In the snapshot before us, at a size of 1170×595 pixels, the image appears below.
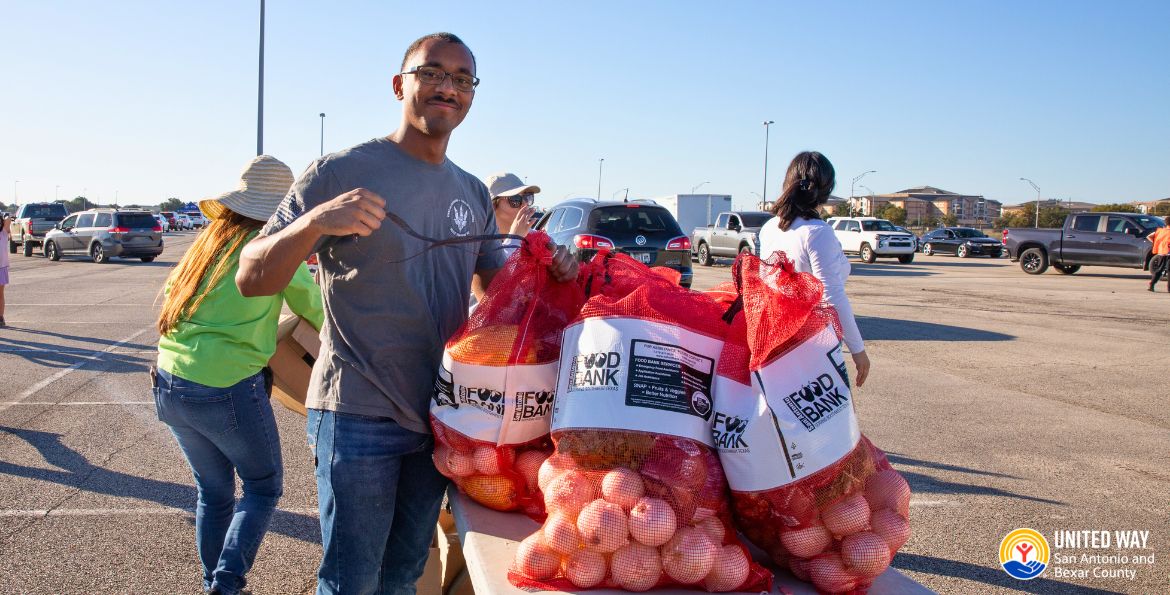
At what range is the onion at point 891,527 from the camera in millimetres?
1897

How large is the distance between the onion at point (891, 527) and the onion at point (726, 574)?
0.32 metres

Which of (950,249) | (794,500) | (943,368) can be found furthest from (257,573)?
(950,249)

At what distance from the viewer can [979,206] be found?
159 meters

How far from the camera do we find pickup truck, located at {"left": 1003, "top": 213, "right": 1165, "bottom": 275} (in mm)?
23484

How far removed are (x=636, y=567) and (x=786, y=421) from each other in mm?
463

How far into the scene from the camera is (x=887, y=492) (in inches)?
77.4

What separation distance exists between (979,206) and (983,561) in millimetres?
172673

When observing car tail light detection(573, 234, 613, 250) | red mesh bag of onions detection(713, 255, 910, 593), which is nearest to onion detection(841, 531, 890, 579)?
red mesh bag of onions detection(713, 255, 910, 593)

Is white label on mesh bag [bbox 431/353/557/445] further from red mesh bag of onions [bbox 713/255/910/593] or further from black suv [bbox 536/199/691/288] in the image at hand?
black suv [bbox 536/199/691/288]

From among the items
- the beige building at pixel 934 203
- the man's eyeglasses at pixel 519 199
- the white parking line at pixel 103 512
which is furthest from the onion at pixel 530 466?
the beige building at pixel 934 203

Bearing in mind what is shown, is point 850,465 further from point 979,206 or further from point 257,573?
point 979,206

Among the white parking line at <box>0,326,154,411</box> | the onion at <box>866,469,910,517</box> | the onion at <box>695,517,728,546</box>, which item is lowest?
the white parking line at <box>0,326,154,411</box>

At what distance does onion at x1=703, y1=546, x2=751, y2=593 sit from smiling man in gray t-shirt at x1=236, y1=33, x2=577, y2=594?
89 centimetres

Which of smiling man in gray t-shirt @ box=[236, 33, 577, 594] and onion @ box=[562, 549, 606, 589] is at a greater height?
smiling man in gray t-shirt @ box=[236, 33, 577, 594]
